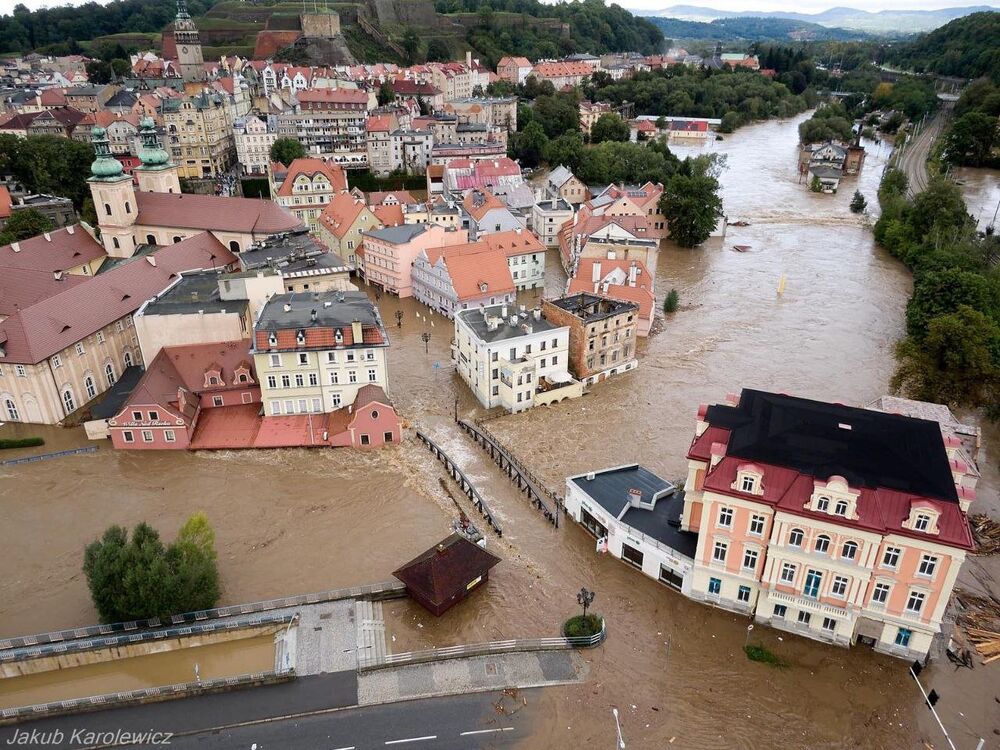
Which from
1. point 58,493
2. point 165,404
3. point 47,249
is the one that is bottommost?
point 58,493

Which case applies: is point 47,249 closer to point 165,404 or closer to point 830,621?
point 165,404

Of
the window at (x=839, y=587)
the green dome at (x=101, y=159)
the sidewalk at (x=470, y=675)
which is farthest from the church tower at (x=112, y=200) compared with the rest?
the window at (x=839, y=587)

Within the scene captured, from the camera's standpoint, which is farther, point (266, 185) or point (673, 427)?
point (266, 185)

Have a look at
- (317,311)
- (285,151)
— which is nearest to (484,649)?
(317,311)

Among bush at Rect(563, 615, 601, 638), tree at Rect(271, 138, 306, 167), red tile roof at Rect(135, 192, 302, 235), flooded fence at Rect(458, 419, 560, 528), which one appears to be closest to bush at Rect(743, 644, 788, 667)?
bush at Rect(563, 615, 601, 638)

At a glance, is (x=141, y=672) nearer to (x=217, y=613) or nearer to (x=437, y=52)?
(x=217, y=613)

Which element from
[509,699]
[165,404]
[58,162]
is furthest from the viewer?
[58,162]

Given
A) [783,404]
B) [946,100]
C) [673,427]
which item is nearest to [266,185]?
[673,427]
